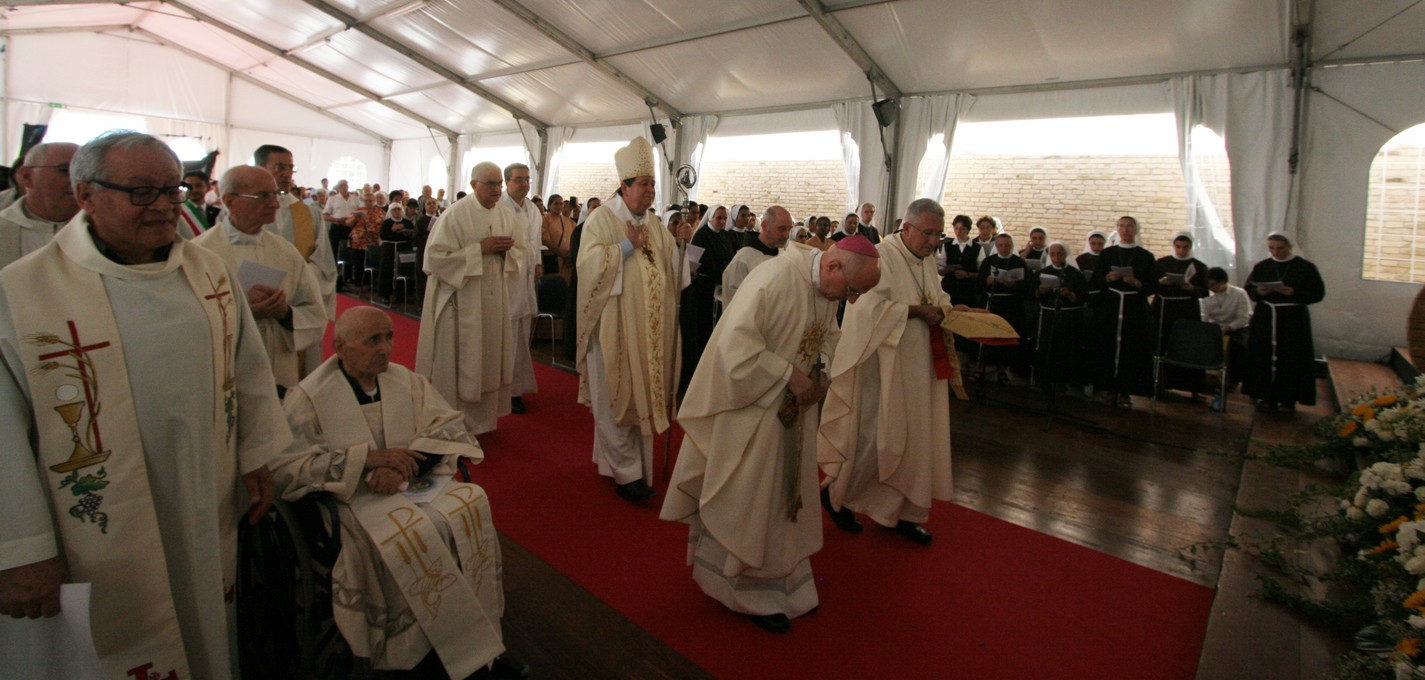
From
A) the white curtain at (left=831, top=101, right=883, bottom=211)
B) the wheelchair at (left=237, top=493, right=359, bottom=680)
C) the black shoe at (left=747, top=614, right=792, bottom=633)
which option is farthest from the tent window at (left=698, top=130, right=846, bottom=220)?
the wheelchair at (left=237, top=493, right=359, bottom=680)

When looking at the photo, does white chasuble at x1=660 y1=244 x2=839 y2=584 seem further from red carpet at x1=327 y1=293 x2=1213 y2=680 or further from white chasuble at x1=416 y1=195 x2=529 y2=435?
white chasuble at x1=416 y1=195 x2=529 y2=435

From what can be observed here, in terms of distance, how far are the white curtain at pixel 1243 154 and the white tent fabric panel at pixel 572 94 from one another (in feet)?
31.1

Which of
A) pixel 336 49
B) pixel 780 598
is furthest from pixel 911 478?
pixel 336 49

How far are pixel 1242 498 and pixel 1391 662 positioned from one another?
254cm

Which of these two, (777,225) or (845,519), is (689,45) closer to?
(777,225)

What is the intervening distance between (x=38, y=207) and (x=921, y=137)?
10.4 metres

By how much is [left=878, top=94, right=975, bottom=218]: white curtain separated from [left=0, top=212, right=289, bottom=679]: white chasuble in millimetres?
10200

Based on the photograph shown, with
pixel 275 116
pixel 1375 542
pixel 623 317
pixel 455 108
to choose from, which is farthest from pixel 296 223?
pixel 275 116

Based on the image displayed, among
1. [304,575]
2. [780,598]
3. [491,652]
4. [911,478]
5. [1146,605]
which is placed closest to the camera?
[304,575]

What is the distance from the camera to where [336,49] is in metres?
16.1

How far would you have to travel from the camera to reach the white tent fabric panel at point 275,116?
821 inches

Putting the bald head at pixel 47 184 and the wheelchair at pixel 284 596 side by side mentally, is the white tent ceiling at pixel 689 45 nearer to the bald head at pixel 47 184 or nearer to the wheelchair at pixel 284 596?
the bald head at pixel 47 184

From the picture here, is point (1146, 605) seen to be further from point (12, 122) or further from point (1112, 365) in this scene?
point (12, 122)

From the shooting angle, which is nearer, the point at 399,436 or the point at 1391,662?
the point at 1391,662
